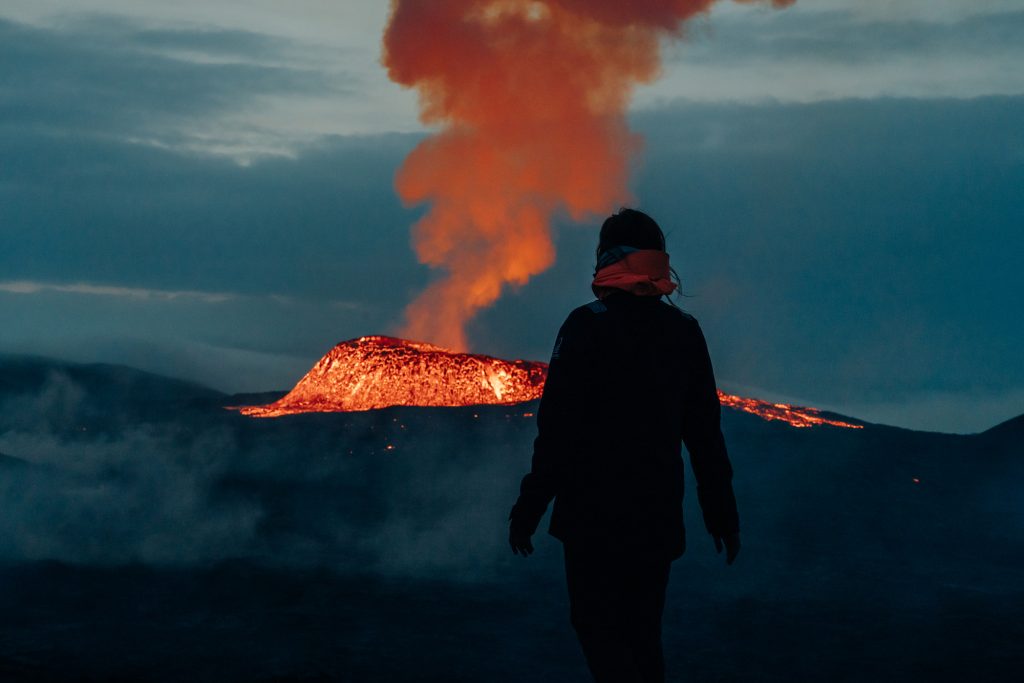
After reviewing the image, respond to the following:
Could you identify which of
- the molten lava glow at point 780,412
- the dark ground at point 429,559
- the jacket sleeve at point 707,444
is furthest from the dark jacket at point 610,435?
the molten lava glow at point 780,412

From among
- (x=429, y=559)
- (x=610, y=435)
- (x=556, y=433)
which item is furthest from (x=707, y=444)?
(x=429, y=559)

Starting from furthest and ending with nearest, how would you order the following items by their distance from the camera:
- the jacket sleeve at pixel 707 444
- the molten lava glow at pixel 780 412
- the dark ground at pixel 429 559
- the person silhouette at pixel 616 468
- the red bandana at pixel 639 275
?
1. the molten lava glow at pixel 780 412
2. the dark ground at pixel 429 559
3. the jacket sleeve at pixel 707 444
4. the red bandana at pixel 639 275
5. the person silhouette at pixel 616 468

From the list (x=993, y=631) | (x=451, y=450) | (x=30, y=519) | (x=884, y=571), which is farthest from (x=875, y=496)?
(x=30, y=519)

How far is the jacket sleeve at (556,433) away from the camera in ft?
18.7

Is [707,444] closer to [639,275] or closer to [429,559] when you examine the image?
[639,275]

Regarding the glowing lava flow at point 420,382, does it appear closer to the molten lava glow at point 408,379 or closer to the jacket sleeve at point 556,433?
the molten lava glow at point 408,379

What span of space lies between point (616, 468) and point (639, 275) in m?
0.88

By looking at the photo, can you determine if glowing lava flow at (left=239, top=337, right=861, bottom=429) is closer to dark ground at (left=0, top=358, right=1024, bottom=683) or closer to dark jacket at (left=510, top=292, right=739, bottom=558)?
dark ground at (left=0, top=358, right=1024, bottom=683)

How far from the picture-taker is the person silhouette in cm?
564

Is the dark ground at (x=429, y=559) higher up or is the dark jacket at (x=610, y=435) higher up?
the dark jacket at (x=610, y=435)

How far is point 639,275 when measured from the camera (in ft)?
19.3

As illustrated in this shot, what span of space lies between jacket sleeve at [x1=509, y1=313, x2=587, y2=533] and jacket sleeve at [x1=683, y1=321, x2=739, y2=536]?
58 centimetres


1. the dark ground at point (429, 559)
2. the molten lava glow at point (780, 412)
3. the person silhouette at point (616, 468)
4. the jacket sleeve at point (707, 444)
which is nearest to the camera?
the person silhouette at point (616, 468)

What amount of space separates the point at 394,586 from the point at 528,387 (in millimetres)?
17513
